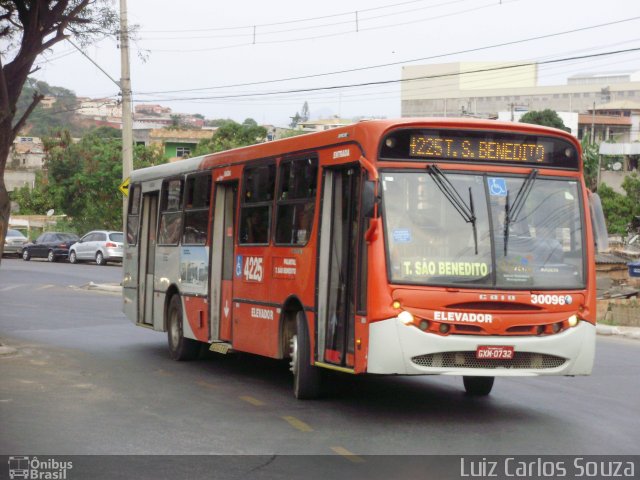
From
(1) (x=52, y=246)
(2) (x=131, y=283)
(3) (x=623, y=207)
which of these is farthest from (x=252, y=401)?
(3) (x=623, y=207)

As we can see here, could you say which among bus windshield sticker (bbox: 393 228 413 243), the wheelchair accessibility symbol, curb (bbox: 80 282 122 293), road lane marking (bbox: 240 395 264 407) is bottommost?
road lane marking (bbox: 240 395 264 407)

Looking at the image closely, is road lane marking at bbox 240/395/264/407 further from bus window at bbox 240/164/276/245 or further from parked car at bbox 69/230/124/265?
parked car at bbox 69/230/124/265

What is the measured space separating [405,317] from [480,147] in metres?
1.89

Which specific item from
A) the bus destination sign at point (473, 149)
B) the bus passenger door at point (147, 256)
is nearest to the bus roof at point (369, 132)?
the bus destination sign at point (473, 149)

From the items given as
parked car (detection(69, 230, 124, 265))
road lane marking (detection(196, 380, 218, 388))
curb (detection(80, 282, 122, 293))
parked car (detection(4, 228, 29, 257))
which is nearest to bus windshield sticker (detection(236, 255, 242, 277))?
road lane marking (detection(196, 380, 218, 388))

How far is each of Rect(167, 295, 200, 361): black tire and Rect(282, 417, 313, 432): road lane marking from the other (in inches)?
214

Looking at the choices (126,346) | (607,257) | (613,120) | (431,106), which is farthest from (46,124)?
(126,346)

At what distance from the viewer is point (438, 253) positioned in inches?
420

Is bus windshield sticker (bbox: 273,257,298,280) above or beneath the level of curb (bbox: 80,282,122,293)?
above

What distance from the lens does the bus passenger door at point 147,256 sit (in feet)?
59.2

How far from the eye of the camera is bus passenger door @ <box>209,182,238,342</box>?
14742 millimetres

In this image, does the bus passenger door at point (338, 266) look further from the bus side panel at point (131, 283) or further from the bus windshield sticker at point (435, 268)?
the bus side panel at point (131, 283)

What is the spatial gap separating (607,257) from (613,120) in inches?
3311

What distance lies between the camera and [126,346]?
18219 millimetres
